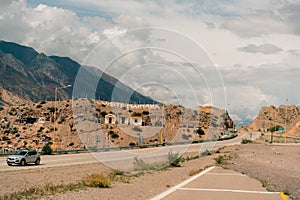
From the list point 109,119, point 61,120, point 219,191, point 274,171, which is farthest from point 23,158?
point 61,120

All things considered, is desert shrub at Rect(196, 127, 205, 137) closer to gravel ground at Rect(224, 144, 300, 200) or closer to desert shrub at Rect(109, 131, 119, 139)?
desert shrub at Rect(109, 131, 119, 139)

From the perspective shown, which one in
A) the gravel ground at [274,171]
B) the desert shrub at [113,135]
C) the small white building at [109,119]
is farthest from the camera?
the small white building at [109,119]

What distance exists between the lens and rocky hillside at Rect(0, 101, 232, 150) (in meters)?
66.8

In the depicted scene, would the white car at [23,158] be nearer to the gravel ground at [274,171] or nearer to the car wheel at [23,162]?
the car wheel at [23,162]

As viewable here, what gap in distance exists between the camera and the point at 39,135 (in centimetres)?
7825

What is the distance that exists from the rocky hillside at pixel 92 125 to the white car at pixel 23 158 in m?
20.1

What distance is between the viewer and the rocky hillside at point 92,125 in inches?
2631

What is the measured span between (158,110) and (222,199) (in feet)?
214

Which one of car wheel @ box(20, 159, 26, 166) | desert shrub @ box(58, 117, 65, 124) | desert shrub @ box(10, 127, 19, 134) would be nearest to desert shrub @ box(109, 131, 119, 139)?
desert shrub @ box(58, 117, 65, 124)

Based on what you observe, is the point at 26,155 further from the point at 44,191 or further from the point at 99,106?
the point at 99,106

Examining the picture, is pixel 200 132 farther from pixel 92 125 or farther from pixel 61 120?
pixel 61 120

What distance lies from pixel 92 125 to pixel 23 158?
45032 mm

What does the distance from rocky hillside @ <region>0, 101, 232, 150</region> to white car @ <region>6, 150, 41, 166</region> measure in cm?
2009

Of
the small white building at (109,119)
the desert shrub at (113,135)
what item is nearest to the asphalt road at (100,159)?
the desert shrub at (113,135)
